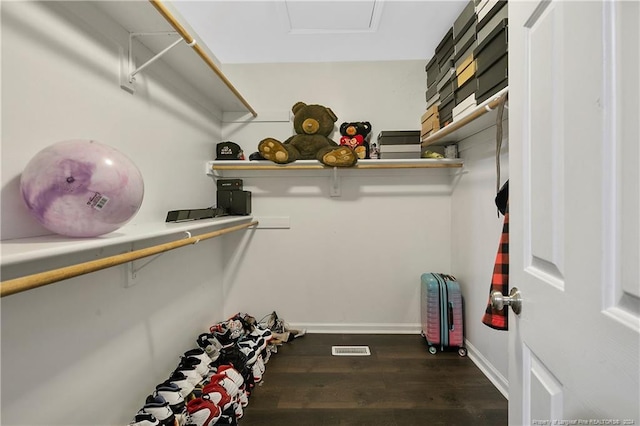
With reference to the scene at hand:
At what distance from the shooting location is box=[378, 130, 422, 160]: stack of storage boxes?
2174 mm

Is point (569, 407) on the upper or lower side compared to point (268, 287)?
upper

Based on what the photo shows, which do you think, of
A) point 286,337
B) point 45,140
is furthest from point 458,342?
point 45,140

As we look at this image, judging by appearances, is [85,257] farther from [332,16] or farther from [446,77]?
[446,77]

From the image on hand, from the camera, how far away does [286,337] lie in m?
2.13

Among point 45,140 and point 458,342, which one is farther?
point 458,342

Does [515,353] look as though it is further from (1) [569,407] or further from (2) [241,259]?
(2) [241,259]

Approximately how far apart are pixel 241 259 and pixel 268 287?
1.04 ft

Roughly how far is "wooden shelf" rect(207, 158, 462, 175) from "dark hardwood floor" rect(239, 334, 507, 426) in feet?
4.30

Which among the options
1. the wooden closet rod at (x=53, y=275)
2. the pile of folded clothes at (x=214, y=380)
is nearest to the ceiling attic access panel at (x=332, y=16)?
the wooden closet rod at (x=53, y=275)

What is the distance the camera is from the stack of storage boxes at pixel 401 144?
217cm

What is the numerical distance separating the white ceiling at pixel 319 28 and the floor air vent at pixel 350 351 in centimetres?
218

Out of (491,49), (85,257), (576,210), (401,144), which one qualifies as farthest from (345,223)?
(576,210)

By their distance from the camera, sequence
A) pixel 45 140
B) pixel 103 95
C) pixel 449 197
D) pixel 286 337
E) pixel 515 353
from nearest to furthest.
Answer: pixel 515 353 → pixel 45 140 → pixel 103 95 → pixel 286 337 → pixel 449 197

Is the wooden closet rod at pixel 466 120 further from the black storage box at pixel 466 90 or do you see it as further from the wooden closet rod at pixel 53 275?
the wooden closet rod at pixel 53 275
